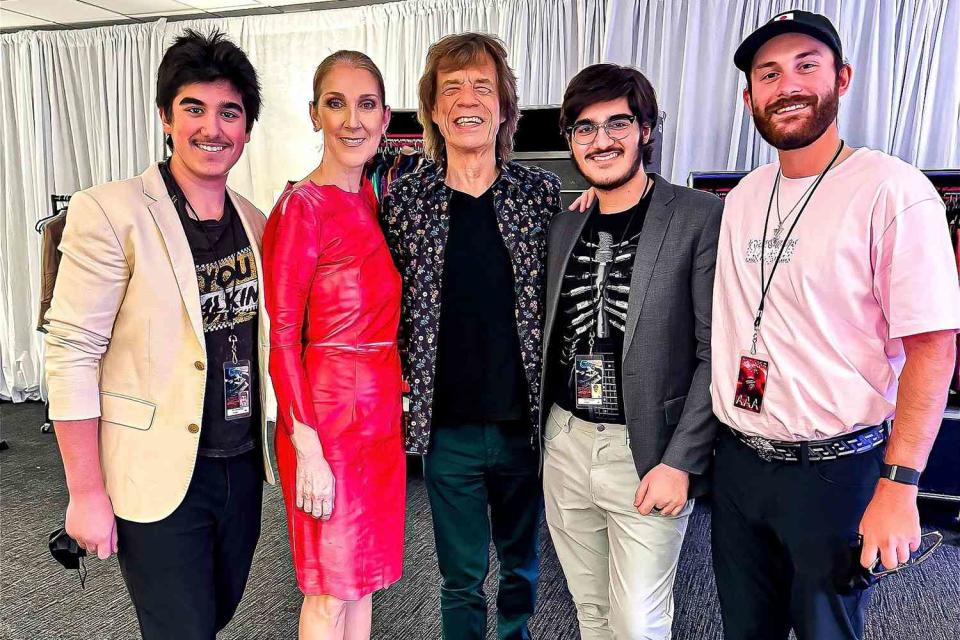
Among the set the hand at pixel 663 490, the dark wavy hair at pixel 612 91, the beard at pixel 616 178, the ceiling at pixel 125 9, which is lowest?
the hand at pixel 663 490

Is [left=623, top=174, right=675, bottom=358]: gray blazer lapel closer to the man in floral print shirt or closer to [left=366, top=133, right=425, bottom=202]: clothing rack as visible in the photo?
the man in floral print shirt

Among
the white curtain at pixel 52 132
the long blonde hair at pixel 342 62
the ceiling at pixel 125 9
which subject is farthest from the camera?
the white curtain at pixel 52 132

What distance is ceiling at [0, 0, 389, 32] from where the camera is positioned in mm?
4953

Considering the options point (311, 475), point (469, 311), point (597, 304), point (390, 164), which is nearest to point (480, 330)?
point (469, 311)

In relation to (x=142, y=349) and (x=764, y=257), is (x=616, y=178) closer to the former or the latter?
(x=764, y=257)

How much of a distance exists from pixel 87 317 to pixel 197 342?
0.75ft

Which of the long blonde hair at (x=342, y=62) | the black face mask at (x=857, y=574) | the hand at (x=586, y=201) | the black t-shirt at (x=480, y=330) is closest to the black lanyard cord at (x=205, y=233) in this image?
the long blonde hair at (x=342, y=62)

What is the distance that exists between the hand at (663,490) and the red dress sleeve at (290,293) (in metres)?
0.84

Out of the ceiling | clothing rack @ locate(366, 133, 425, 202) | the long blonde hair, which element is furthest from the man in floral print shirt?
the ceiling

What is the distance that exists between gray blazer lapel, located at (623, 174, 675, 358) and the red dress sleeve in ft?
2.64

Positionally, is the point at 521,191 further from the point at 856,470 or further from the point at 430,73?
the point at 856,470

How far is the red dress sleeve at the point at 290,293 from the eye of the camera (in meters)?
1.54

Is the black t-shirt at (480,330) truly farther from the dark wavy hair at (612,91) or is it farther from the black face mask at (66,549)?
the black face mask at (66,549)

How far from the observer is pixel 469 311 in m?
1.81
